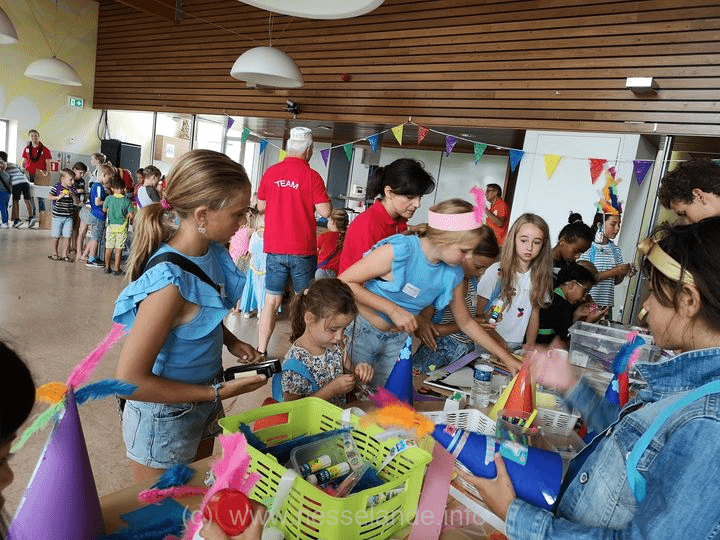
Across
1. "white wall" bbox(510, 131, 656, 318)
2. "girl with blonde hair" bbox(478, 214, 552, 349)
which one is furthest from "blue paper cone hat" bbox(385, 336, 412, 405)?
"white wall" bbox(510, 131, 656, 318)

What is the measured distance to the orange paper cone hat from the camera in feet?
5.41

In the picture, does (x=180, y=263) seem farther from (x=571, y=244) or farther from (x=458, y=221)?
(x=571, y=244)

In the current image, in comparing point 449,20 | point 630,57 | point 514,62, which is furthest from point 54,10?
point 630,57

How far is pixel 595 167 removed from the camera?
233 inches

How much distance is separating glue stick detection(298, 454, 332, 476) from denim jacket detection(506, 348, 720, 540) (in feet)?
1.27

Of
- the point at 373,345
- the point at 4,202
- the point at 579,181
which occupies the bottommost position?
the point at 4,202

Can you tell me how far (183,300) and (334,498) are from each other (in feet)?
2.35

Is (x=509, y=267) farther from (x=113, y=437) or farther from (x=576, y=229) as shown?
(x=113, y=437)

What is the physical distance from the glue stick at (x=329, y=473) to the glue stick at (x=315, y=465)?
0.01m

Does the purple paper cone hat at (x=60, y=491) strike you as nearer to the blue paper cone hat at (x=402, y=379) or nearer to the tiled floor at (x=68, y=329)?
the tiled floor at (x=68, y=329)

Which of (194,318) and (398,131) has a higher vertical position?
(398,131)

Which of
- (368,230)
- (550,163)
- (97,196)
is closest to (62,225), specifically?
(97,196)

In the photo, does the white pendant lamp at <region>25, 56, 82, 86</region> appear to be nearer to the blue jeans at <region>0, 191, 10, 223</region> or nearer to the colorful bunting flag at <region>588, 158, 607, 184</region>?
the blue jeans at <region>0, 191, 10, 223</region>

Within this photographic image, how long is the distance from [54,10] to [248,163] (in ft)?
17.2
